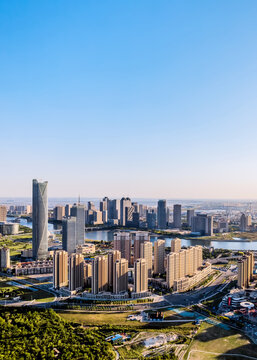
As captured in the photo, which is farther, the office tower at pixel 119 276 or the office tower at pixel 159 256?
the office tower at pixel 159 256

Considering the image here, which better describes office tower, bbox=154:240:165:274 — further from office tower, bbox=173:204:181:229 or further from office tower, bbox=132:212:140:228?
office tower, bbox=132:212:140:228

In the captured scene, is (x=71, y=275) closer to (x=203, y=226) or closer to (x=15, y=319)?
(x=15, y=319)

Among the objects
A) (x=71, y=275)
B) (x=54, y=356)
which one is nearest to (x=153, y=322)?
(x=54, y=356)

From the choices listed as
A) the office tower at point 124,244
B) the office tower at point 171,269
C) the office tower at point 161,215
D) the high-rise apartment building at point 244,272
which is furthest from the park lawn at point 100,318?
the office tower at point 161,215

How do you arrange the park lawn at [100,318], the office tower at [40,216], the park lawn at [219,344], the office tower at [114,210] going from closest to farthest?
the park lawn at [219,344] < the park lawn at [100,318] < the office tower at [40,216] < the office tower at [114,210]

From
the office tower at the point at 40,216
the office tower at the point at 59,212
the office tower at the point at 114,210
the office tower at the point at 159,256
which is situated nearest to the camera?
the office tower at the point at 159,256

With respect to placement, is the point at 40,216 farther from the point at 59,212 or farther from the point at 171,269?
the point at 59,212

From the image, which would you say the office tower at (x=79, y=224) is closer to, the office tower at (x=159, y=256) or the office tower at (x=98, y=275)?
the office tower at (x=159, y=256)

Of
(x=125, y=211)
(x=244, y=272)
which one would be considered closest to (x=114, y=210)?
(x=125, y=211)
